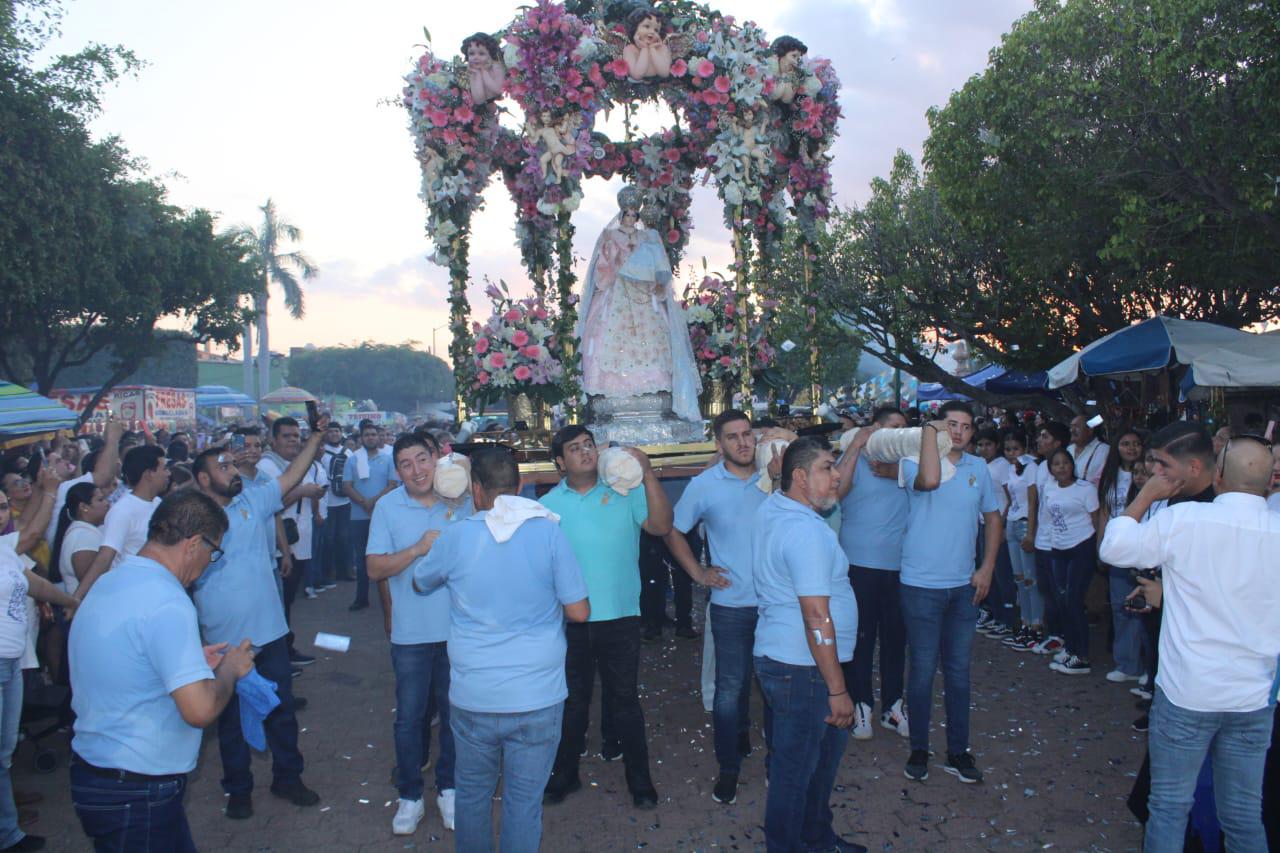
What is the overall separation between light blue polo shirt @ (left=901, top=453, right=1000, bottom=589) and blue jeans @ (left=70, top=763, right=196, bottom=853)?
3.75m

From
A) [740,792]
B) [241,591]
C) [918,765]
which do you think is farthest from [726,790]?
[241,591]

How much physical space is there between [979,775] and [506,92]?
254 inches

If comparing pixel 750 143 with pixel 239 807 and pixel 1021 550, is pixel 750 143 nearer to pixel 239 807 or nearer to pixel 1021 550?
pixel 1021 550

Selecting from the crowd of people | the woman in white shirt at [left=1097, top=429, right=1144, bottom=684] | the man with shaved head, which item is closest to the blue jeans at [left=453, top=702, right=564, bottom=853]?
the crowd of people

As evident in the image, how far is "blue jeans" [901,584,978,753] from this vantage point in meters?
5.01

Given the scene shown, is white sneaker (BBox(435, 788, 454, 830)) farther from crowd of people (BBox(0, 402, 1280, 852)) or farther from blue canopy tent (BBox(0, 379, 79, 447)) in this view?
blue canopy tent (BBox(0, 379, 79, 447))

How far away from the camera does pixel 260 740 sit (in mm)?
3365

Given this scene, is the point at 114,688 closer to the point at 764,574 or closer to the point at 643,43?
the point at 764,574

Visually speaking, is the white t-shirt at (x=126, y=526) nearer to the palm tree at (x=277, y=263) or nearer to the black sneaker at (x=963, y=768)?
the black sneaker at (x=963, y=768)

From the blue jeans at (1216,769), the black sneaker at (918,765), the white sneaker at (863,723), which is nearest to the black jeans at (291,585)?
the white sneaker at (863,723)

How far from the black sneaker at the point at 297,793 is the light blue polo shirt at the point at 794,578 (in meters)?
2.82

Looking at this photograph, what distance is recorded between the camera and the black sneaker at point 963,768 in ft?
16.3

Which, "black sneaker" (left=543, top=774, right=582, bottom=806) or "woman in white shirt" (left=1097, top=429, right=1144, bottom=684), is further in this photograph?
"woman in white shirt" (left=1097, top=429, right=1144, bottom=684)

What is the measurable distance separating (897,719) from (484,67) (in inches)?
247
